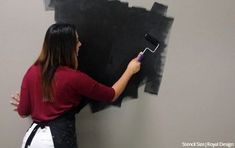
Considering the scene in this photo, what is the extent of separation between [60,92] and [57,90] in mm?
15

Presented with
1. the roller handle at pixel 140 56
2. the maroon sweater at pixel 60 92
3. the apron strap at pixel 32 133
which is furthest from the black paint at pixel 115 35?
the apron strap at pixel 32 133

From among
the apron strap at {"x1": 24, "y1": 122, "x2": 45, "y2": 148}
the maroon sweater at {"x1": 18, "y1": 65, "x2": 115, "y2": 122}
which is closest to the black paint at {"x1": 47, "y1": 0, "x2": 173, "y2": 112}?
the maroon sweater at {"x1": 18, "y1": 65, "x2": 115, "y2": 122}

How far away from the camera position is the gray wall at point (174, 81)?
180 centimetres

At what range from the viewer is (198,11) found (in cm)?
179

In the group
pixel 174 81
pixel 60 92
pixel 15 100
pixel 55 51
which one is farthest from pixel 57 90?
pixel 174 81

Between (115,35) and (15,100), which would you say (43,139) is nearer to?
(15,100)

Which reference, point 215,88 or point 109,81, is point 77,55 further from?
point 215,88

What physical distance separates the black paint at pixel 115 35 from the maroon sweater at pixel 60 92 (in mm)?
178

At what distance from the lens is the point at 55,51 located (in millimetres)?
1654

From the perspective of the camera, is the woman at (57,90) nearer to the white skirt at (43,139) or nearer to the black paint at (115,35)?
the white skirt at (43,139)

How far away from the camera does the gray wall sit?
71.0 inches

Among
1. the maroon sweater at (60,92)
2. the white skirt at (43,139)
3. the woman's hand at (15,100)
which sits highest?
the maroon sweater at (60,92)

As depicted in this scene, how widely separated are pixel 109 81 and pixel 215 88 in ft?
1.66

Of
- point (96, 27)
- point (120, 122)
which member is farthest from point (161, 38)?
point (120, 122)
